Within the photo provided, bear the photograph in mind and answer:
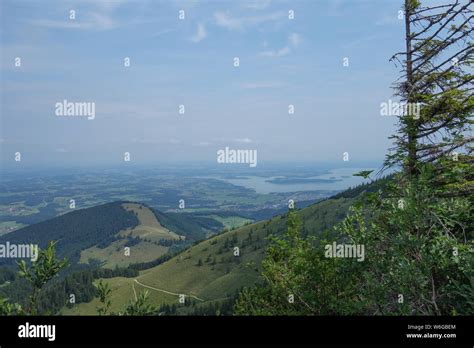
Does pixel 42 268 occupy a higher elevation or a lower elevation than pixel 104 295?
higher

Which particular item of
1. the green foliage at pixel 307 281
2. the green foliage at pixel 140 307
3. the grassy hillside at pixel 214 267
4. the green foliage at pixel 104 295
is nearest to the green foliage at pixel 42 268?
the green foliage at pixel 104 295

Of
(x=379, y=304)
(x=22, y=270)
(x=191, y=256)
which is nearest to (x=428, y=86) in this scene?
(x=379, y=304)

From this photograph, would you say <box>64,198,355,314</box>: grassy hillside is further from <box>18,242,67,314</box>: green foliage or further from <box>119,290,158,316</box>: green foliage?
<box>18,242,67,314</box>: green foliage

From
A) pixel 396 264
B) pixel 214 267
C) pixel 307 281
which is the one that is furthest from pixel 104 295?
pixel 214 267

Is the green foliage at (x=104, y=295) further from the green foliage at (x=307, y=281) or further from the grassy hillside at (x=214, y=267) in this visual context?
the grassy hillside at (x=214, y=267)

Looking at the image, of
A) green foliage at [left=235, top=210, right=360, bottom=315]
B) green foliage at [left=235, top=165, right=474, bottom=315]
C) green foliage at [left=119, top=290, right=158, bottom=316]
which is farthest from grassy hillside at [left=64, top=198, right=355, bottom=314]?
green foliage at [left=119, top=290, right=158, bottom=316]

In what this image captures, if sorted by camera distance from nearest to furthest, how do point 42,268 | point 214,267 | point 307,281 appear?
point 42,268
point 307,281
point 214,267

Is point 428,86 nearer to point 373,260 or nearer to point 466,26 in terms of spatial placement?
point 466,26

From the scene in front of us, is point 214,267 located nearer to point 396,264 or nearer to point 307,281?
point 307,281
